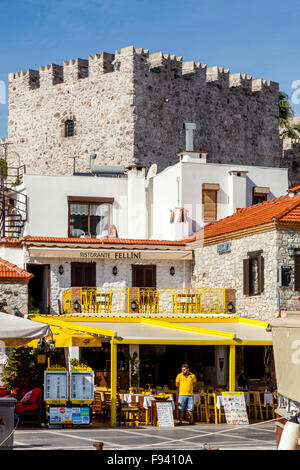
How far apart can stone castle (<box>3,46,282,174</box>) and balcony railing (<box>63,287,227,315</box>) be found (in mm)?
16817

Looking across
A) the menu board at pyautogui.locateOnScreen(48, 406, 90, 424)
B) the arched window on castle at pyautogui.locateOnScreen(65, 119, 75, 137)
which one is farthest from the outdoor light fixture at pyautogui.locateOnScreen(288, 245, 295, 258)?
the arched window on castle at pyautogui.locateOnScreen(65, 119, 75, 137)

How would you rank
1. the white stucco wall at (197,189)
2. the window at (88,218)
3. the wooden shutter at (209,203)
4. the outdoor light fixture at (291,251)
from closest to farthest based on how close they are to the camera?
the outdoor light fixture at (291,251) < the white stucco wall at (197,189) < the wooden shutter at (209,203) < the window at (88,218)

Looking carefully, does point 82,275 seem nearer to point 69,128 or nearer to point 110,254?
point 110,254

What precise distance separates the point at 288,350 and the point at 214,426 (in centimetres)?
1125

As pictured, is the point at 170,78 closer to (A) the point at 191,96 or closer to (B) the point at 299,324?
(A) the point at 191,96

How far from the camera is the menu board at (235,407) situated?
24641 mm

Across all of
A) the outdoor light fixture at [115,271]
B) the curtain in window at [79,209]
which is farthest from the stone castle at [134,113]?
the outdoor light fixture at [115,271]

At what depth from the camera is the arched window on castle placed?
52.2m

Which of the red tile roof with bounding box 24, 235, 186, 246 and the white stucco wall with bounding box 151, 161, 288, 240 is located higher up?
the white stucco wall with bounding box 151, 161, 288, 240

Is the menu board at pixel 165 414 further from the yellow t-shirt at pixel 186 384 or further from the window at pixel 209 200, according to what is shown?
the window at pixel 209 200

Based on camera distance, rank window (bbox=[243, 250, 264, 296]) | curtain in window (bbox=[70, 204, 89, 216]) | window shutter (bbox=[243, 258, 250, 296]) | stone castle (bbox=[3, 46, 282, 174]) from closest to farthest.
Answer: window (bbox=[243, 250, 264, 296])
window shutter (bbox=[243, 258, 250, 296])
curtain in window (bbox=[70, 204, 89, 216])
stone castle (bbox=[3, 46, 282, 174])

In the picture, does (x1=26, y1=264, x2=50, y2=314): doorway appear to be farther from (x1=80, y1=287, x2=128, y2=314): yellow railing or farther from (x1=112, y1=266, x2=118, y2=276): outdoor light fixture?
(x1=112, y1=266, x2=118, y2=276): outdoor light fixture

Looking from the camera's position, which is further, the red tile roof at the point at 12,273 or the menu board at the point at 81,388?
the red tile roof at the point at 12,273

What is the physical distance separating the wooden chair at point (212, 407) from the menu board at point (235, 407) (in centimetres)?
29
